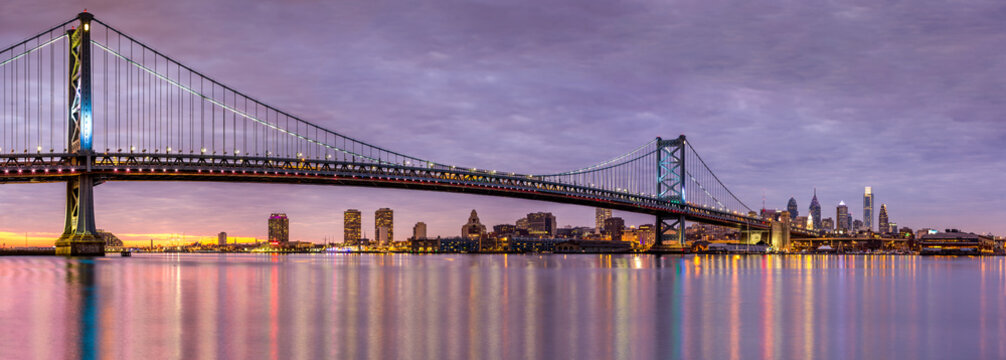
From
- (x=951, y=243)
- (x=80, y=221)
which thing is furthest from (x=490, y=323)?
(x=951, y=243)

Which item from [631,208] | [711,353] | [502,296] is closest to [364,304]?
[502,296]

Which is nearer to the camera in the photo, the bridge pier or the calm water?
the calm water

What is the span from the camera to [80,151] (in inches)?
2744

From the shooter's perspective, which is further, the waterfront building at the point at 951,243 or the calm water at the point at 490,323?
the waterfront building at the point at 951,243

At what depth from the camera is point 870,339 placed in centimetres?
1742

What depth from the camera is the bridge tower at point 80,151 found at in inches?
2719

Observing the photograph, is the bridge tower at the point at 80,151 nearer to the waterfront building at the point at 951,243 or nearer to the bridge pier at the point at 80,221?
the bridge pier at the point at 80,221

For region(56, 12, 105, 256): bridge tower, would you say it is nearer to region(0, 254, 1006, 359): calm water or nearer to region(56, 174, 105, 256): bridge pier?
region(56, 174, 105, 256): bridge pier

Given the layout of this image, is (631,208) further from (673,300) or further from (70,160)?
(673,300)

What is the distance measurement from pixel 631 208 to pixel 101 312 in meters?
97.9

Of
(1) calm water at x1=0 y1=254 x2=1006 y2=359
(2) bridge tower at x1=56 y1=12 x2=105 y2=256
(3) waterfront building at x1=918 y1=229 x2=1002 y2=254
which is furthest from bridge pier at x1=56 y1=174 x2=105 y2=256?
(3) waterfront building at x1=918 y1=229 x2=1002 y2=254

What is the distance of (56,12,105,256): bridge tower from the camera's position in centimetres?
6906

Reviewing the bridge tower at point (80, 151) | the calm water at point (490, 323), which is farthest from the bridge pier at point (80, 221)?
the calm water at point (490, 323)

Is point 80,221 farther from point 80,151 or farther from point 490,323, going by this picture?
point 490,323
